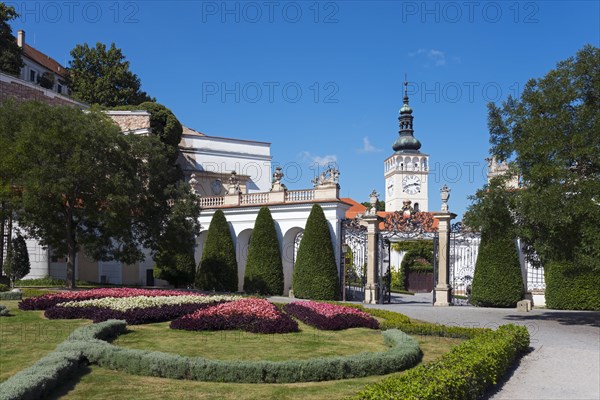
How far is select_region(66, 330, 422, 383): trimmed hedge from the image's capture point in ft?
32.5

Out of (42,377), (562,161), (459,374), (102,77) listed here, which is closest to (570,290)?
(562,161)

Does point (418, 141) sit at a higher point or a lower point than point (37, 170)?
higher

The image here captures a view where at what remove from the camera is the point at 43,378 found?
28.5 ft

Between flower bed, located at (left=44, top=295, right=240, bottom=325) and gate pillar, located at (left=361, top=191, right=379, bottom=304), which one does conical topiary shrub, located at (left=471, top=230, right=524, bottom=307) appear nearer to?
gate pillar, located at (left=361, top=191, right=379, bottom=304)

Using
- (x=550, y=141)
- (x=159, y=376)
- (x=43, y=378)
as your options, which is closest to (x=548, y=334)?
(x=550, y=141)

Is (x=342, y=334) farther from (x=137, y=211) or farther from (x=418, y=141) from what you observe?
(x=418, y=141)

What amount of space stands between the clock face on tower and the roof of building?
5284 centimetres

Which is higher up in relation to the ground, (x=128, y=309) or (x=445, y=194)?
(x=445, y=194)

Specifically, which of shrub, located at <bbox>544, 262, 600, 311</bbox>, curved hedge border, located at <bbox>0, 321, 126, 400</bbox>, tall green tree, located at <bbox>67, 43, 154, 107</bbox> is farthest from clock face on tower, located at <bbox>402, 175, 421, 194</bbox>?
curved hedge border, located at <bbox>0, 321, 126, 400</bbox>

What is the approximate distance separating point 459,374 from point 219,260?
25421 mm

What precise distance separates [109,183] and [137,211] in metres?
3.47

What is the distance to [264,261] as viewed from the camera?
31.5 meters

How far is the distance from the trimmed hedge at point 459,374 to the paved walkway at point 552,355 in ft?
1.16

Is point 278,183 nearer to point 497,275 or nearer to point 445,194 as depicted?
point 445,194
